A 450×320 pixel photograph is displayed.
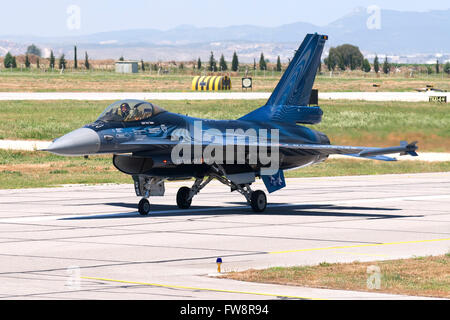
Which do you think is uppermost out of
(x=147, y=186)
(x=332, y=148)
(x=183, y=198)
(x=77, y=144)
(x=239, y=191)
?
(x=77, y=144)

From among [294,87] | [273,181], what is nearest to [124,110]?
[273,181]

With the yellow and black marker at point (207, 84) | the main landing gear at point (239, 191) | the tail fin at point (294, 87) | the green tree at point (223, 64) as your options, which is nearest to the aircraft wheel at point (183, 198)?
the main landing gear at point (239, 191)

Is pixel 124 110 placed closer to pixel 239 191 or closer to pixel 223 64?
pixel 239 191

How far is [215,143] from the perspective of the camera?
2644 cm

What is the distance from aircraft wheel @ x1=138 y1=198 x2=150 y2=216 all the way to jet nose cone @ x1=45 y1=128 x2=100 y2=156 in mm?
2846

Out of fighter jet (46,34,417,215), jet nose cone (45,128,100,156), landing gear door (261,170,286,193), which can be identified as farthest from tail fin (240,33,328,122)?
jet nose cone (45,128,100,156)

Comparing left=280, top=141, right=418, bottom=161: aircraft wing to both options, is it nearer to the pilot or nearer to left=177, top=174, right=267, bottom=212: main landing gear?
left=177, top=174, right=267, bottom=212: main landing gear

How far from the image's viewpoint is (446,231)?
2355 cm

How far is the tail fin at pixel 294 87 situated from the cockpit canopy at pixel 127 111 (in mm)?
4664

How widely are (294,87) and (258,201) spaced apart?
446 cm

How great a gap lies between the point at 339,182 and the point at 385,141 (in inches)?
418

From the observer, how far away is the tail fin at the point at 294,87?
29.6 m

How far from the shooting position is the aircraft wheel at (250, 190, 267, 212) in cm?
2788

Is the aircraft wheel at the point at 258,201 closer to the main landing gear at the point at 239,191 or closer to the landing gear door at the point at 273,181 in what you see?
the main landing gear at the point at 239,191
